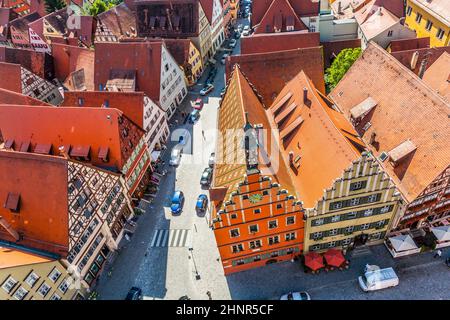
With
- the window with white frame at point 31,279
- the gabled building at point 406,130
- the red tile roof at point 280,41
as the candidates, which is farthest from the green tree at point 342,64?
the window with white frame at point 31,279

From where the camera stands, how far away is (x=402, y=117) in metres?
37.9

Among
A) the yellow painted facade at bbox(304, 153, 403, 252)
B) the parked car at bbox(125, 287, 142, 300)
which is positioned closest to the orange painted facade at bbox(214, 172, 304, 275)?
the yellow painted facade at bbox(304, 153, 403, 252)

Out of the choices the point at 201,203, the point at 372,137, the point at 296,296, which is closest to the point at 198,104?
the point at 201,203

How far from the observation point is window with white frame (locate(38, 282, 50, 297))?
33562 mm

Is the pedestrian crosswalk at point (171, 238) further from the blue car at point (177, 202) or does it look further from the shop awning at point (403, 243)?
the shop awning at point (403, 243)

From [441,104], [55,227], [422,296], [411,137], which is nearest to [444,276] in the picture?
[422,296]

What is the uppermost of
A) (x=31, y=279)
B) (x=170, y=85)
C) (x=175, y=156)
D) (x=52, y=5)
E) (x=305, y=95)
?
(x=52, y=5)

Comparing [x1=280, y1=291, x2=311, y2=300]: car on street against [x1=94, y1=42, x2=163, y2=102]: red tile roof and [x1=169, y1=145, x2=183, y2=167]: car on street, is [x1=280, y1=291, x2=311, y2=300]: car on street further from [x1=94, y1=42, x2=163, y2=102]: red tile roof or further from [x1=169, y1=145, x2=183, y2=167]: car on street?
[x1=94, y1=42, x2=163, y2=102]: red tile roof

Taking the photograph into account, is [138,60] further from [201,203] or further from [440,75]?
[440,75]

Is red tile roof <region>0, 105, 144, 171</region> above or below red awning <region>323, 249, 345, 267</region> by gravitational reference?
above

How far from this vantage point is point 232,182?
3428 centimetres

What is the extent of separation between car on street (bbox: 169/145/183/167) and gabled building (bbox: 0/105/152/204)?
9305mm

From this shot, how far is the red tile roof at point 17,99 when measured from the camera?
52250 millimetres

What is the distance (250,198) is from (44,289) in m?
22.6
